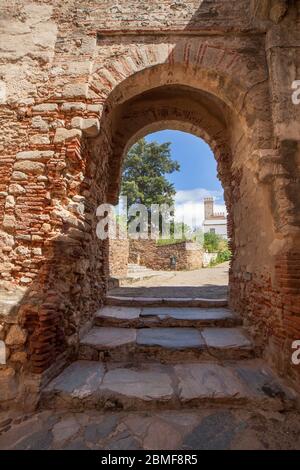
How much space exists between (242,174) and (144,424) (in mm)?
3165

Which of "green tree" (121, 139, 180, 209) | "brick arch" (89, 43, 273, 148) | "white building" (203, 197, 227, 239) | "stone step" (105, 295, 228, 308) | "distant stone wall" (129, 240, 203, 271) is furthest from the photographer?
"white building" (203, 197, 227, 239)

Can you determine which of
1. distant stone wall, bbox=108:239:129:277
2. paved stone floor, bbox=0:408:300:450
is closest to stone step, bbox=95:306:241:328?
paved stone floor, bbox=0:408:300:450

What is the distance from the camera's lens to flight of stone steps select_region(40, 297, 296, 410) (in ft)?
6.72

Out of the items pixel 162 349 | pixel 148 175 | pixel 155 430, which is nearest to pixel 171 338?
pixel 162 349

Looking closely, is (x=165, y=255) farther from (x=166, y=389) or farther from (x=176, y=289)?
(x=166, y=389)

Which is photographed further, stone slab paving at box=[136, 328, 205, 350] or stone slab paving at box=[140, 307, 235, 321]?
stone slab paving at box=[140, 307, 235, 321]

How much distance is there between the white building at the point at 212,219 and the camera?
31125mm

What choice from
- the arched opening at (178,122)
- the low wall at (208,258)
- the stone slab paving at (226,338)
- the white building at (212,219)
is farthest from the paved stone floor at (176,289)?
the white building at (212,219)

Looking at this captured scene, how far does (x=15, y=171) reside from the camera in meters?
2.72

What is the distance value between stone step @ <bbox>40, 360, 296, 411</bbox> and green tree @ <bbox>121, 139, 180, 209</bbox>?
18145 millimetres

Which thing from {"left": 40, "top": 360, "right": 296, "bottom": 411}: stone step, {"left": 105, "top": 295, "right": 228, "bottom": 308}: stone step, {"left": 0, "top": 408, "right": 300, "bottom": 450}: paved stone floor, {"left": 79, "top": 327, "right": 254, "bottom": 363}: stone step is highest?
{"left": 105, "top": 295, "right": 228, "bottom": 308}: stone step

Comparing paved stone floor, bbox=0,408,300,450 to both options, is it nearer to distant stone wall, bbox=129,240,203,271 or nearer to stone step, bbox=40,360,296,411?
stone step, bbox=40,360,296,411

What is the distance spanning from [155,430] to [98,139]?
3156 millimetres

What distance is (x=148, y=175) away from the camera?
21156 mm
